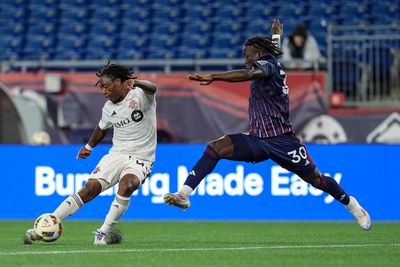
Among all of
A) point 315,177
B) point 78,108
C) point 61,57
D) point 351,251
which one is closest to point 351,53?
point 78,108

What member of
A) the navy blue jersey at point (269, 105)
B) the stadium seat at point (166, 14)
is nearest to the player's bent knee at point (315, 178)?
the navy blue jersey at point (269, 105)

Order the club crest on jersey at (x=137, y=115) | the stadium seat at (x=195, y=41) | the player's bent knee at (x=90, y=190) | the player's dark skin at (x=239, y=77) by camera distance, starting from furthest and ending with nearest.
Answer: the stadium seat at (x=195, y=41)
the club crest on jersey at (x=137, y=115)
the player's bent knee at (x=90, y=190)
the player's dark skin at (x=239, y=77)

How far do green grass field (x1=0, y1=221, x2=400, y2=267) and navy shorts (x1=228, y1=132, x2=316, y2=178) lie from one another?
0.82m

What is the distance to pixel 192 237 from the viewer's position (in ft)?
39.7

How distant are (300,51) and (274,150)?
8.63 meters

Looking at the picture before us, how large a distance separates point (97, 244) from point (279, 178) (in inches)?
230

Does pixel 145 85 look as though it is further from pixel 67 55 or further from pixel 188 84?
pixel 67 55

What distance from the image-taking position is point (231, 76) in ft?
32.3

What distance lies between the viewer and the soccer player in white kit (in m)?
10.6

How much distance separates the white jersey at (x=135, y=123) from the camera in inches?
426

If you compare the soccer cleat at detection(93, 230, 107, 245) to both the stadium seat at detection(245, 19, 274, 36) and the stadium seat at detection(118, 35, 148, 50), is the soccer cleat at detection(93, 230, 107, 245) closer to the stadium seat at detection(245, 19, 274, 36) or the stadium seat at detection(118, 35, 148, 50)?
the stadium seat at detection(245, 19, 274, 36)

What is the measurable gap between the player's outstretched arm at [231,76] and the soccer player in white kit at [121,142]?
101 cm

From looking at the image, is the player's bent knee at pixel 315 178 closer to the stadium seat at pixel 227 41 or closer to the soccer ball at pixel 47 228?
the soccer ball at pixel 47 228

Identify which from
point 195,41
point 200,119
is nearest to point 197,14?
point 195,41
